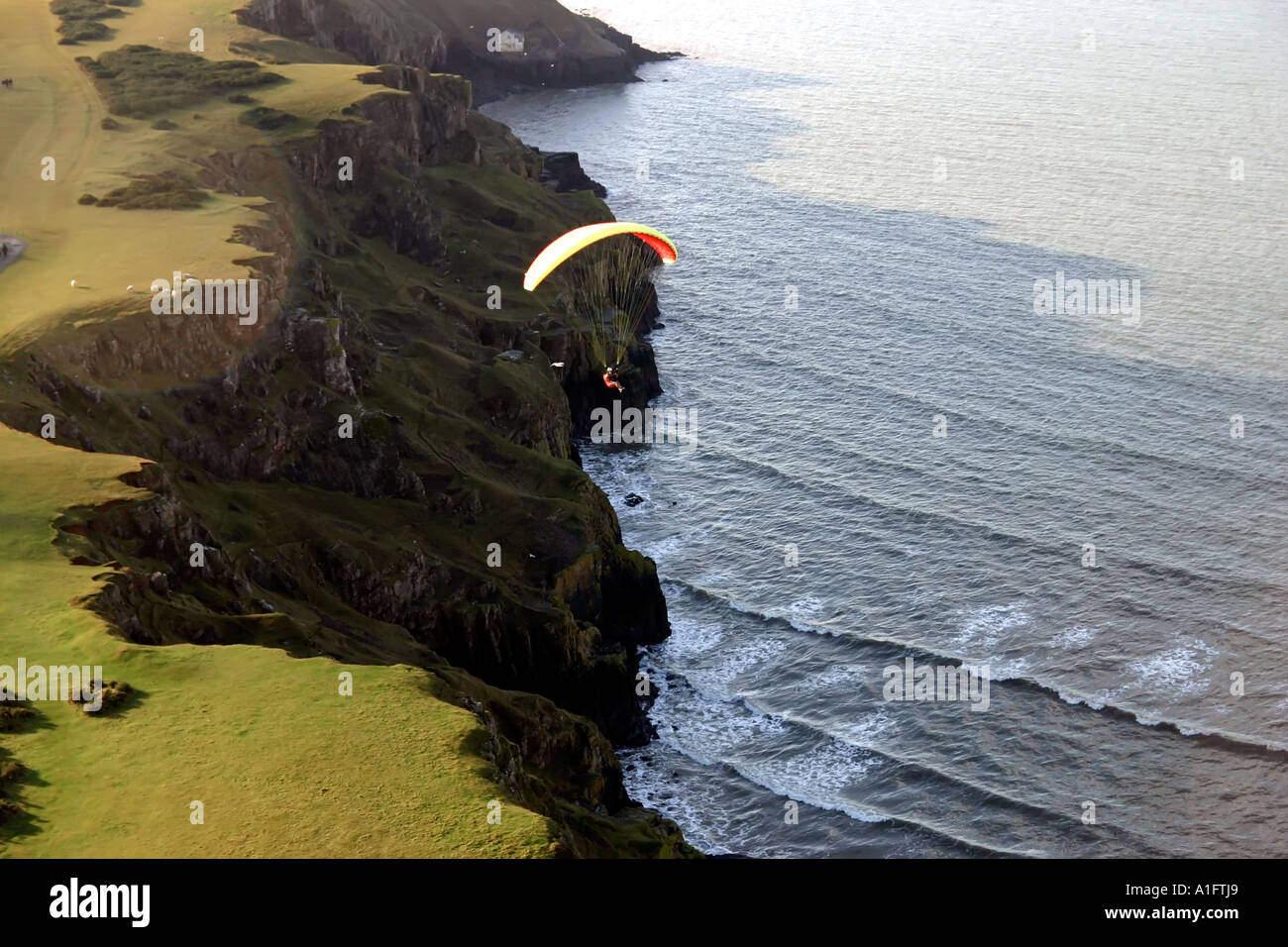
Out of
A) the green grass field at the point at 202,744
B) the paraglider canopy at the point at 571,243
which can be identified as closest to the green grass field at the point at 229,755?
the green grass field at the point at 202,744

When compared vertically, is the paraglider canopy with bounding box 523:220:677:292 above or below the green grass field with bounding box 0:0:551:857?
above

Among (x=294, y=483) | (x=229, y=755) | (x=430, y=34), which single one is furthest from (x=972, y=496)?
(x=430, y=34)

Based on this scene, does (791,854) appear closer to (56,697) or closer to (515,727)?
(515,727)

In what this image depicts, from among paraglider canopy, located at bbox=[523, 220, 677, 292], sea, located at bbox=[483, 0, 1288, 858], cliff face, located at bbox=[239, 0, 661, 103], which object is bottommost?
sea, located at bbox=[483, 0, 1288, 858]

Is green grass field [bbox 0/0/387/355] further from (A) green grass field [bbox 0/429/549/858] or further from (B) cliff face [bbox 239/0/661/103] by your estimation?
(A) green grass field [bbox 0/429/549/858]

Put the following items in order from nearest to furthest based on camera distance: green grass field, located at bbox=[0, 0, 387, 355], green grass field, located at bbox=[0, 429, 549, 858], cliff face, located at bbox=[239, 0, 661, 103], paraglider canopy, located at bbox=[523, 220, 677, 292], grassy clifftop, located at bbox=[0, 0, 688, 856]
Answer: green grass field, located at bbox=[0, 429, 549, 858], grassy clifftop, located at bbox=[0, 0, 688, 856], green grass field, located at bbox=[0, 0, 387, 355], paraglider canopy, located at bbox=[523, 220, 677, 292], cliff face, located at bbox=[239, 0, 661, 103]

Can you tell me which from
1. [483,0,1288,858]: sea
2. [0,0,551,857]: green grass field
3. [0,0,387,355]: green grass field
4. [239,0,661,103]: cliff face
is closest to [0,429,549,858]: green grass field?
[0,0,551,857]: green grass field
